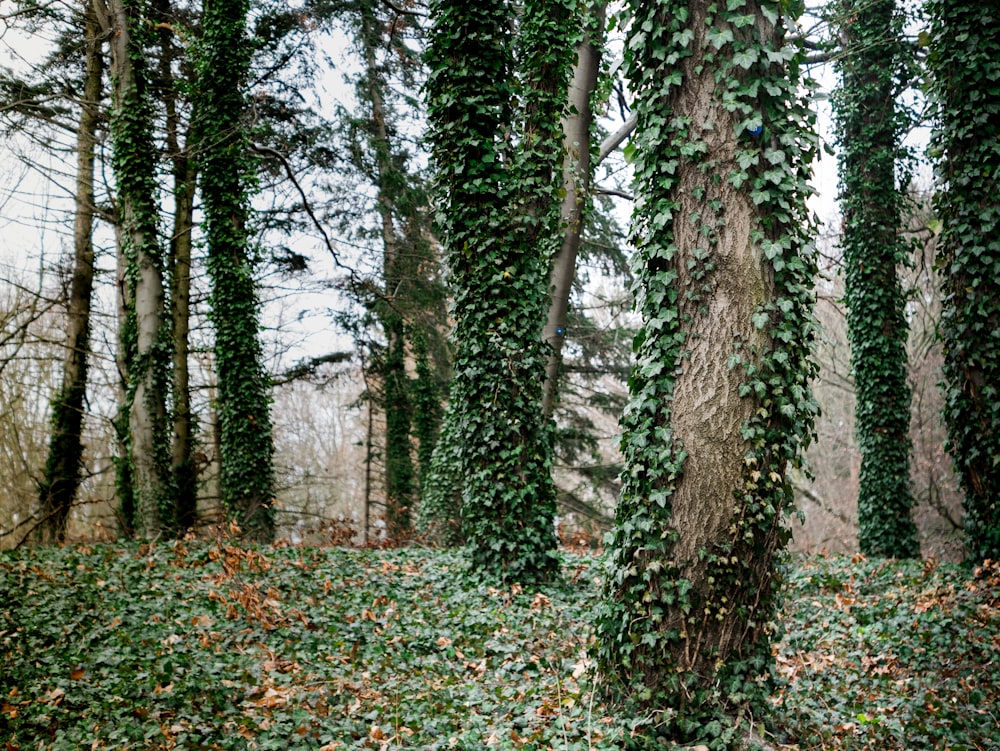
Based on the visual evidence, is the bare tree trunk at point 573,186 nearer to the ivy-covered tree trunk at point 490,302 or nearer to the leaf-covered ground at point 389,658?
the ivy-covered tree trunk at point 490,302

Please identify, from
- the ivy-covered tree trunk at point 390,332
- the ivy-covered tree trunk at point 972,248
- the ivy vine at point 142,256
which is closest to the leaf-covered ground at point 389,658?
the ivy-covered tree trunk at point 972,248

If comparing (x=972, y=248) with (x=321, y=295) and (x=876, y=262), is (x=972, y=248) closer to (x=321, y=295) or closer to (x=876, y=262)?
(x=876, y=262)

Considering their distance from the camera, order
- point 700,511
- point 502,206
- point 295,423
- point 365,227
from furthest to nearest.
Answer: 1. point 295,423
2. point 365,227
3. point 502,206
4. point 700,511

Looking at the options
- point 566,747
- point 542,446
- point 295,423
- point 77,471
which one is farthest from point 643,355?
point 295,423

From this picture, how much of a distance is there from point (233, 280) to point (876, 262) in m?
10.4

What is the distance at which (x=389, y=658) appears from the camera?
6234mm

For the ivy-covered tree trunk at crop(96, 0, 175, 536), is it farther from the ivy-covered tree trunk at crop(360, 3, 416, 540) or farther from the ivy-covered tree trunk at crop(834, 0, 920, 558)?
the ivy-covered tree trunk at crop(834, 0, 920, 558)

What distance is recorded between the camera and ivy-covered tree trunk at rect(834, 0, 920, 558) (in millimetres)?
11094

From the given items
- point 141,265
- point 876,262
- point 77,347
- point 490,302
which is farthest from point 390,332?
point 876,262

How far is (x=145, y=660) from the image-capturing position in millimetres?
5648

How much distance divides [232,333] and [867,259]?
33.8 feet

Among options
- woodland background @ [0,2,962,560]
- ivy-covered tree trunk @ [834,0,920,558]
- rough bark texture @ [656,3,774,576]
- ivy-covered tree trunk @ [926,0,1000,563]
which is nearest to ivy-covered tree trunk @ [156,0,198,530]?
woodland background @ [0,2,962,560]

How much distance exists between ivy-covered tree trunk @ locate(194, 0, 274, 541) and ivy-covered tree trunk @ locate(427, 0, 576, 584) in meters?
5.20

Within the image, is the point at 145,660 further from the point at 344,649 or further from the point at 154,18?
the point at 154,18
